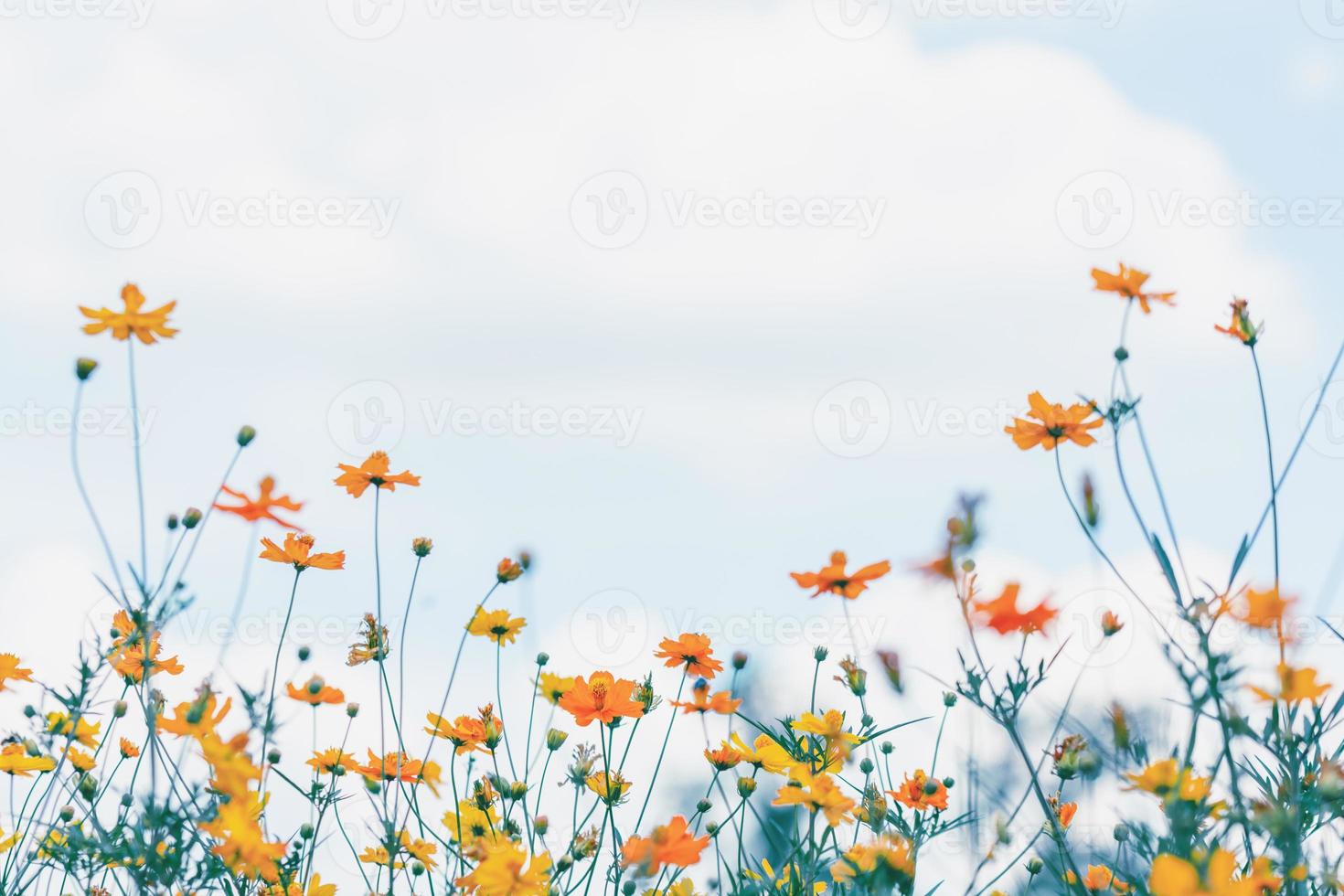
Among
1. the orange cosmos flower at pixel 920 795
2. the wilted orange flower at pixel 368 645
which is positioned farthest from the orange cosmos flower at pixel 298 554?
the orange cosmos flower at pixel 920 795

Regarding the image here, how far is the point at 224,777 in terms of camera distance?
1.40 metres

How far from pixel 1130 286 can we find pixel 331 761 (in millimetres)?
1898

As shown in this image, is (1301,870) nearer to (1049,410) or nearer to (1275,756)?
(1275,756)

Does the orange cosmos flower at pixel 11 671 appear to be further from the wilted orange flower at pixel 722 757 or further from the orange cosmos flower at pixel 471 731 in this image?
the wilted orange flower at pixel 722 757

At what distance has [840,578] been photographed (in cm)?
212

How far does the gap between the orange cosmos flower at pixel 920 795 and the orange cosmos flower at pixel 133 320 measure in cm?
160

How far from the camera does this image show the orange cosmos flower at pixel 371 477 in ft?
8.41

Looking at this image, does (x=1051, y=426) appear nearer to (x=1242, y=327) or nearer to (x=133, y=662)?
(x=1242, y=327)

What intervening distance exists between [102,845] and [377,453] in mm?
959

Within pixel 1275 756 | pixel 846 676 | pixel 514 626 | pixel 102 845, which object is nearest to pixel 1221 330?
pixel 1275 756

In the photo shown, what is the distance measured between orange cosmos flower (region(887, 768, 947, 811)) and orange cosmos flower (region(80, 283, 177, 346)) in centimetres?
160

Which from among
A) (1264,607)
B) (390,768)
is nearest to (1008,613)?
(1264,607)

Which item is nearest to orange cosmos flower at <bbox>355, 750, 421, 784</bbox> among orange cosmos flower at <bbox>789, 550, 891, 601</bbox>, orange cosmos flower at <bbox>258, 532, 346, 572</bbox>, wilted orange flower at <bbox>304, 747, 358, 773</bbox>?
wilted orange flower at <bbox>304, 747, 358, 773</bbox>

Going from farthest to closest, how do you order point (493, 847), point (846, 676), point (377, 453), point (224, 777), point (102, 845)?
point (377, 453) → point (846, 676) → point (102, 845) → point (493, 847) → point (224, 777)
